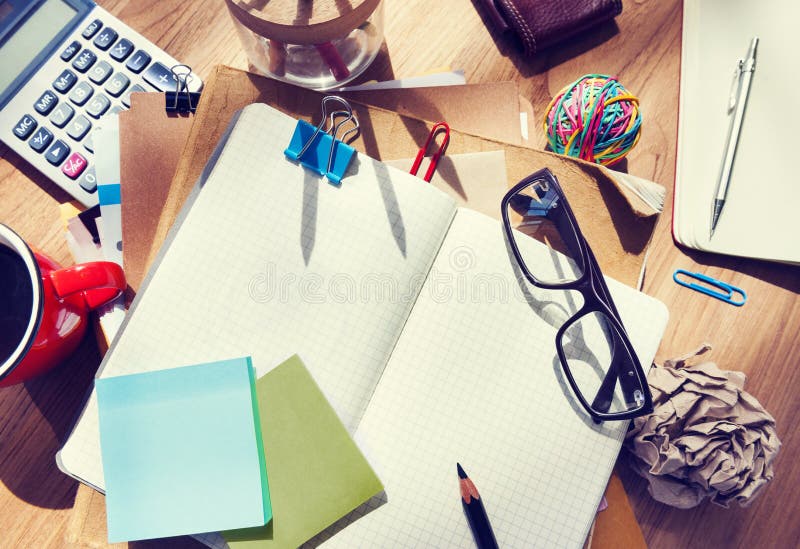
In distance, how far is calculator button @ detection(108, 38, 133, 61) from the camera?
1.81 feet

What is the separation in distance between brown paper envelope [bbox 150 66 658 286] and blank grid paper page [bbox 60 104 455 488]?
4 centimetres

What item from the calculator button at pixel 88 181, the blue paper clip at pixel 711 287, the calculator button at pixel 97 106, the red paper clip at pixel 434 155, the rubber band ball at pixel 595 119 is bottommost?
the calculator button at pixel 88 181

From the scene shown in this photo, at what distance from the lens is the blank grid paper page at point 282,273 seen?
0.46 metres

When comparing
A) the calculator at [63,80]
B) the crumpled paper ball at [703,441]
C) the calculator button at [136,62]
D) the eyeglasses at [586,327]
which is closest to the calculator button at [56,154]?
the calculator at [63,80]

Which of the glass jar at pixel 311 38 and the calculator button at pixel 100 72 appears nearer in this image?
the glass jar at pixel 311 38

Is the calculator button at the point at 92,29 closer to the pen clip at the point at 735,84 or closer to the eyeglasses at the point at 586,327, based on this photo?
the eyeglasses at the point at 586,327

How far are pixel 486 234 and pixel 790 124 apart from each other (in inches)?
12.8

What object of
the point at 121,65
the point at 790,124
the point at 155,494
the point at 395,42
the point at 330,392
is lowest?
the point at 155,494

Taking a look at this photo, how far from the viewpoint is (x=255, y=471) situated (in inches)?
17.6

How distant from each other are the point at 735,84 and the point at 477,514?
49cm

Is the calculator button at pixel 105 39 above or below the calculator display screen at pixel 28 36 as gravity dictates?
above

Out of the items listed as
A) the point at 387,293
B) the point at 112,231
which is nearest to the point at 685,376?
the point at 387,293

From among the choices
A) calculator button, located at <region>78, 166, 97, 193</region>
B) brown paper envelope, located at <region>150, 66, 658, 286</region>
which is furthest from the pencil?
calculator button, located at <region>78, 166, 97, 193</region>

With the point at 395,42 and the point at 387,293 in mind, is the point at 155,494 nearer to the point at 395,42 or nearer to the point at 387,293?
the point at 387,293
